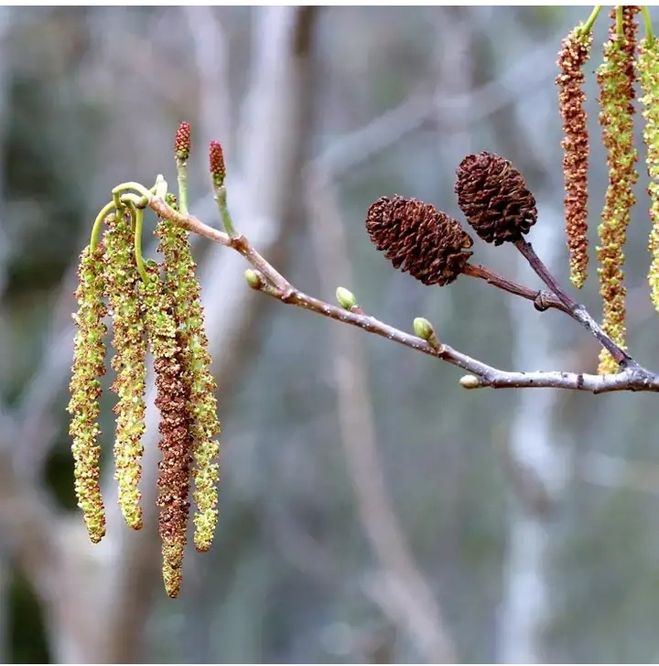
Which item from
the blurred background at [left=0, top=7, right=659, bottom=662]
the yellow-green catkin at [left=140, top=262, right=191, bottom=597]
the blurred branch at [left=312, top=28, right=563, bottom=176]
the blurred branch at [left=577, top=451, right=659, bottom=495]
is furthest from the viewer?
the blurred branch at [left=577, top=451, right=659, bottom=495]

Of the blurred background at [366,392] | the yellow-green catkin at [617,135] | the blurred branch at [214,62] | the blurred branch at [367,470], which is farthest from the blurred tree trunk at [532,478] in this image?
the yellow-green catkin at [617,135]

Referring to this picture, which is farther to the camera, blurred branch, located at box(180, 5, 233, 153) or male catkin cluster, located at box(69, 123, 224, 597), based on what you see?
blurred branch, located at box(180, 5, 233, 153)

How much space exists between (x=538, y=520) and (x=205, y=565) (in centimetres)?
118

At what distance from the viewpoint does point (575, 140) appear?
1.09 ft

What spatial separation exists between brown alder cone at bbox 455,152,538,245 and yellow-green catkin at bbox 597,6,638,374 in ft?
0.14

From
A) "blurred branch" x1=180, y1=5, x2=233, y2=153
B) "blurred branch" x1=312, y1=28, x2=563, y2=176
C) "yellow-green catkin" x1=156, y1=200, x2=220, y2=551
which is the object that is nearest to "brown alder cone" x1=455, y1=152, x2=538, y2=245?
"yellow-green catkin" x1=156, y1=200, x2=220, y2=551

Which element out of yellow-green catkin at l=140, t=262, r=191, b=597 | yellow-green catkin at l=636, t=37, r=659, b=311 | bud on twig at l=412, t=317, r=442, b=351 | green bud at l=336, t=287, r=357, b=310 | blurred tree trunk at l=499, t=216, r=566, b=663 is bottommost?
yellow-green catkin at l=140, t=262, r=191, b=597

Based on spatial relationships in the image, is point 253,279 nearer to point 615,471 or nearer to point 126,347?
point 126,347

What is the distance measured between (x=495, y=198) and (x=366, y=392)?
152cm

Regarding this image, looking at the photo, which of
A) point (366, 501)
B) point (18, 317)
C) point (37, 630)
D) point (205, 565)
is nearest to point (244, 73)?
point (18, 317)

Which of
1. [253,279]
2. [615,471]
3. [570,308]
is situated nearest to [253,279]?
[253,279]

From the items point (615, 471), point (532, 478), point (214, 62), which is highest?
point (214, 62)

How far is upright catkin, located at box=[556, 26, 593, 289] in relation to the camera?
12.9 inches

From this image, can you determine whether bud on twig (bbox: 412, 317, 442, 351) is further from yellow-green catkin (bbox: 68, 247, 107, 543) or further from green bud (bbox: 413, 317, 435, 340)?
yellow-green catkin (bbox: 68, 247, 107, 543)
